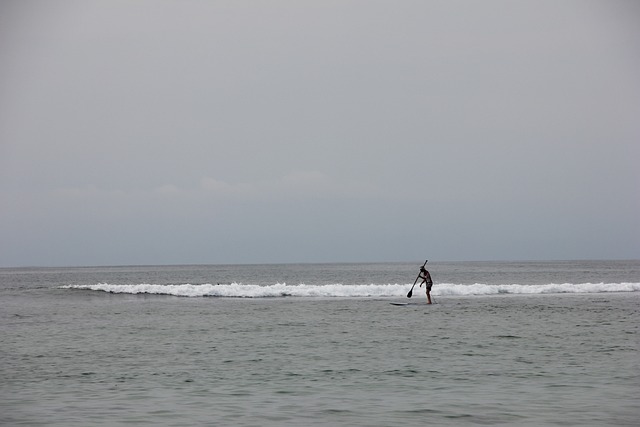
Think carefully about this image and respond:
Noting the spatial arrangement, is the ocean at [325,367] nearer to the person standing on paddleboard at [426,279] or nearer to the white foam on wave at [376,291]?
the person standing on paddleboard at [426,279]

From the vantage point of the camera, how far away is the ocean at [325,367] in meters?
11.6

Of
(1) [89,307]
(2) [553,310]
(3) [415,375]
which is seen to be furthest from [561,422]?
(1) [89,307]

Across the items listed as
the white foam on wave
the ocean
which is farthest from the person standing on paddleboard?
the white foam on wave

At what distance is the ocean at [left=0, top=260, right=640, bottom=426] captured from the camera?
11.6 meters

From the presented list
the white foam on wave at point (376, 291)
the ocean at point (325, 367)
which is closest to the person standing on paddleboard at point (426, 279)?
the ocean at point (325, 367)

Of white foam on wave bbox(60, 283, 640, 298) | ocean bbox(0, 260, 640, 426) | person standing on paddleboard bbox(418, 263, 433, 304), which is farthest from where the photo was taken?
white foam on wave bbox(60, 283, 640, 298)

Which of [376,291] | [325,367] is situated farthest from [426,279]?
[325,367]

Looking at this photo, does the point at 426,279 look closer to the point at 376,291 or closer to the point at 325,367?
the point at 376,291

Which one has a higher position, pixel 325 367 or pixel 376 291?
pixel 376 291

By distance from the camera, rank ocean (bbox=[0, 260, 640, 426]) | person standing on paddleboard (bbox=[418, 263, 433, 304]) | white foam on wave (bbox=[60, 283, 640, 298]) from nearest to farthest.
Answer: ocean (bbox=[0, 260, 640, 426]), person standing on paddleboard (bbox=[418, 263, 433, 304]), white foam on wave (bbox=[60, 283, 640, 298])

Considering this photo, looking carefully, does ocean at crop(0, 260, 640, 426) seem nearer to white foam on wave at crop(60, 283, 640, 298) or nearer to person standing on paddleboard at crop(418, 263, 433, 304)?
person standing on paddleboard at crop(418, 263, 433, 304)

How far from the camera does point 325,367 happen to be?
53.0ft

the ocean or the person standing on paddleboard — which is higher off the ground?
the person standing on paddleboard

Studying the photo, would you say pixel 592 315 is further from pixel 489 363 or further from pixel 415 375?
pixel 415 375
